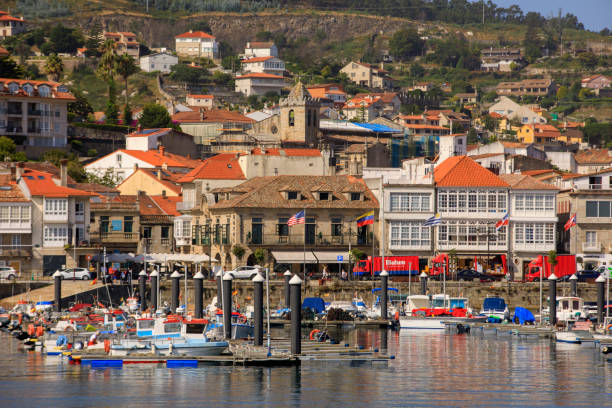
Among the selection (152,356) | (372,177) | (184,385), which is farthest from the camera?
(372,177)

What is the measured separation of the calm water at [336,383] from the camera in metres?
51.4

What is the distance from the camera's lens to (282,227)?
98312 mm

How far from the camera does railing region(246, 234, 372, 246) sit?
97.6 metres

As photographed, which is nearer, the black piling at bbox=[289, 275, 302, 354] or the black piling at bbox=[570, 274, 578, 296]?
the black piling at bbox=[289, 275, 302, 354]

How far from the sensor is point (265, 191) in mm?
99688

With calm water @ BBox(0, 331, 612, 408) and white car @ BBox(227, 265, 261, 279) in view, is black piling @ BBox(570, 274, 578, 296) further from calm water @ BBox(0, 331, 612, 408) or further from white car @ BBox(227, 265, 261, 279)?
white car @ BBox(227, 265, 261, 279)

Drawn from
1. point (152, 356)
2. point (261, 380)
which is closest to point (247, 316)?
point (152, 356)

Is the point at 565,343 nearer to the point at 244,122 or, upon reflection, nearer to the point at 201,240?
the point at 201,240

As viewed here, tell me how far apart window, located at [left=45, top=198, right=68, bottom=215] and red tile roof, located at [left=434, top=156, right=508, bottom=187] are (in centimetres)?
2992

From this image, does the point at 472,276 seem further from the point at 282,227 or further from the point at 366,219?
the point at 282,227

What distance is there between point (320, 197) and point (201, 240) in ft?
35.8

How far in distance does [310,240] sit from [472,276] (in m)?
13.2

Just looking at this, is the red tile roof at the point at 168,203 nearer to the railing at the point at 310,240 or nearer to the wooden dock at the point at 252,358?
the railing at the point at 310,240

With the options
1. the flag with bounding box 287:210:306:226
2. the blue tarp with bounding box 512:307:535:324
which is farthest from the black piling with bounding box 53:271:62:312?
the blue tarp with bounding box 512:307:535:324
